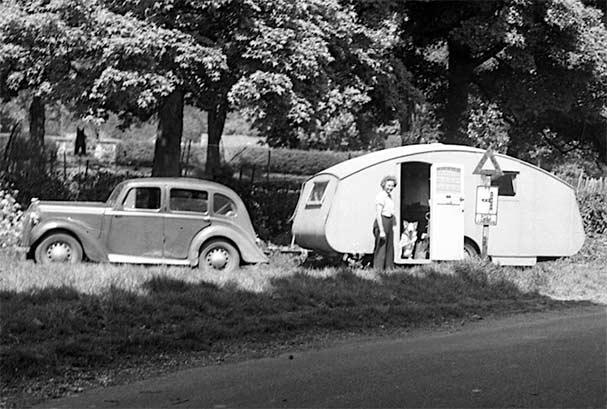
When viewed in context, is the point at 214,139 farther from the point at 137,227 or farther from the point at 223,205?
the point at 137,227

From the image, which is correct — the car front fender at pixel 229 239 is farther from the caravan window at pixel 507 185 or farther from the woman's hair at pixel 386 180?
the caravan window at pixel 507 185

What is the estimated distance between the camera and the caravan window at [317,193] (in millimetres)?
20141

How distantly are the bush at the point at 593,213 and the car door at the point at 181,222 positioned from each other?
39.8 feet

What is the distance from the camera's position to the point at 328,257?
20250 mm

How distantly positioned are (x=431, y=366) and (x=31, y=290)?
208 inches

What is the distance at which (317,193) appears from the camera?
67.6 ft

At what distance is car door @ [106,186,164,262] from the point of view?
18078 millimetres

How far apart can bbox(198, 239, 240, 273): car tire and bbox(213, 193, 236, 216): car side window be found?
0.62m

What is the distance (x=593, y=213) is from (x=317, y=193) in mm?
9528

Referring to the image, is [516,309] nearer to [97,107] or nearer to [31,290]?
[31,290]

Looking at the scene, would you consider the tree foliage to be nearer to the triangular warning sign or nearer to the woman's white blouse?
the woman's white blouse

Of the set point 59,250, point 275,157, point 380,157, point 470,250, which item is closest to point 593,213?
point 470,250

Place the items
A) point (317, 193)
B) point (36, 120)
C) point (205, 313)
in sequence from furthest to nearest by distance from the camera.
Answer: point (36, 120)
point (317, 193)
point (205, 313)

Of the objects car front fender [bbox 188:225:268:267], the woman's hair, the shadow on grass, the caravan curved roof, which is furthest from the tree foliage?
the shadow on grass
